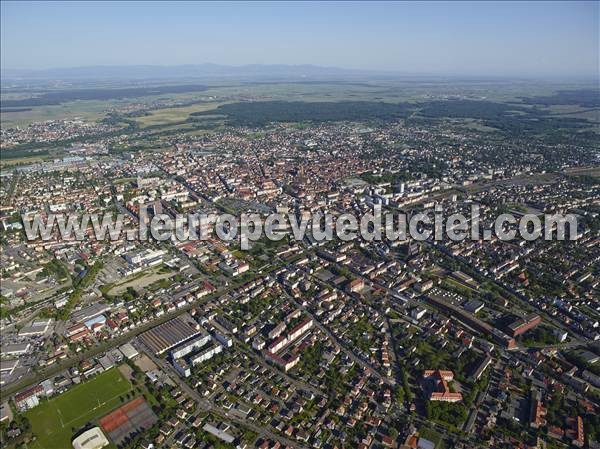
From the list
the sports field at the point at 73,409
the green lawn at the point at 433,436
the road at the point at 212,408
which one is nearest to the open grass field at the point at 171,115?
the road at the point at 212,408

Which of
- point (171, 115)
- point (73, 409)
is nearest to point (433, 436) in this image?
point (73, 409)

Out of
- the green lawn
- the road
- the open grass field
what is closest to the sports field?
the road

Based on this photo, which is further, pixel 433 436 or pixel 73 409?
pixel 73 409

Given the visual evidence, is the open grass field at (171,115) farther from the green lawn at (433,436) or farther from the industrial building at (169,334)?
the green lawn at (433,436)

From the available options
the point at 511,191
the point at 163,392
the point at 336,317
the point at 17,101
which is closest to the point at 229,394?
the point at 163,392

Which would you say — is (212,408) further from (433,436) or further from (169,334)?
(433,436)

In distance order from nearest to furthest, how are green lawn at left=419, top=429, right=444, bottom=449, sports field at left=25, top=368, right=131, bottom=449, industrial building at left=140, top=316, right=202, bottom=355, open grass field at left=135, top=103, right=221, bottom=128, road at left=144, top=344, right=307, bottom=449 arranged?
green lawn at left=419, top=429, right=444, bottom=449 < road at left=144, top=344, right=307, bottom=449 < sports field at left=25, top=368, right=131, bottom=449 < industrial building at left=140, top=316, right=202, bottom=355 < open grass field at left=135, top=103, right=221, bottom=128

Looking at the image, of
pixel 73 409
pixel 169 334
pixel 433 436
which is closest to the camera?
pixel 433 436

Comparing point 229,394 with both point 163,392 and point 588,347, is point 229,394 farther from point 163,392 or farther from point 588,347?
point 588,347

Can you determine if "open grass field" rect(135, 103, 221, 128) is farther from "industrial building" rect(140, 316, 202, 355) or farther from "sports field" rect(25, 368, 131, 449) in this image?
"sports field" rect(25, 368, 131, 449)

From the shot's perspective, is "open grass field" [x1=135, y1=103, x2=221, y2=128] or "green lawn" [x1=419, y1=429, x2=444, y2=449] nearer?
"green lawn" [x1=419, y1=429, x2=444, y2=449]
